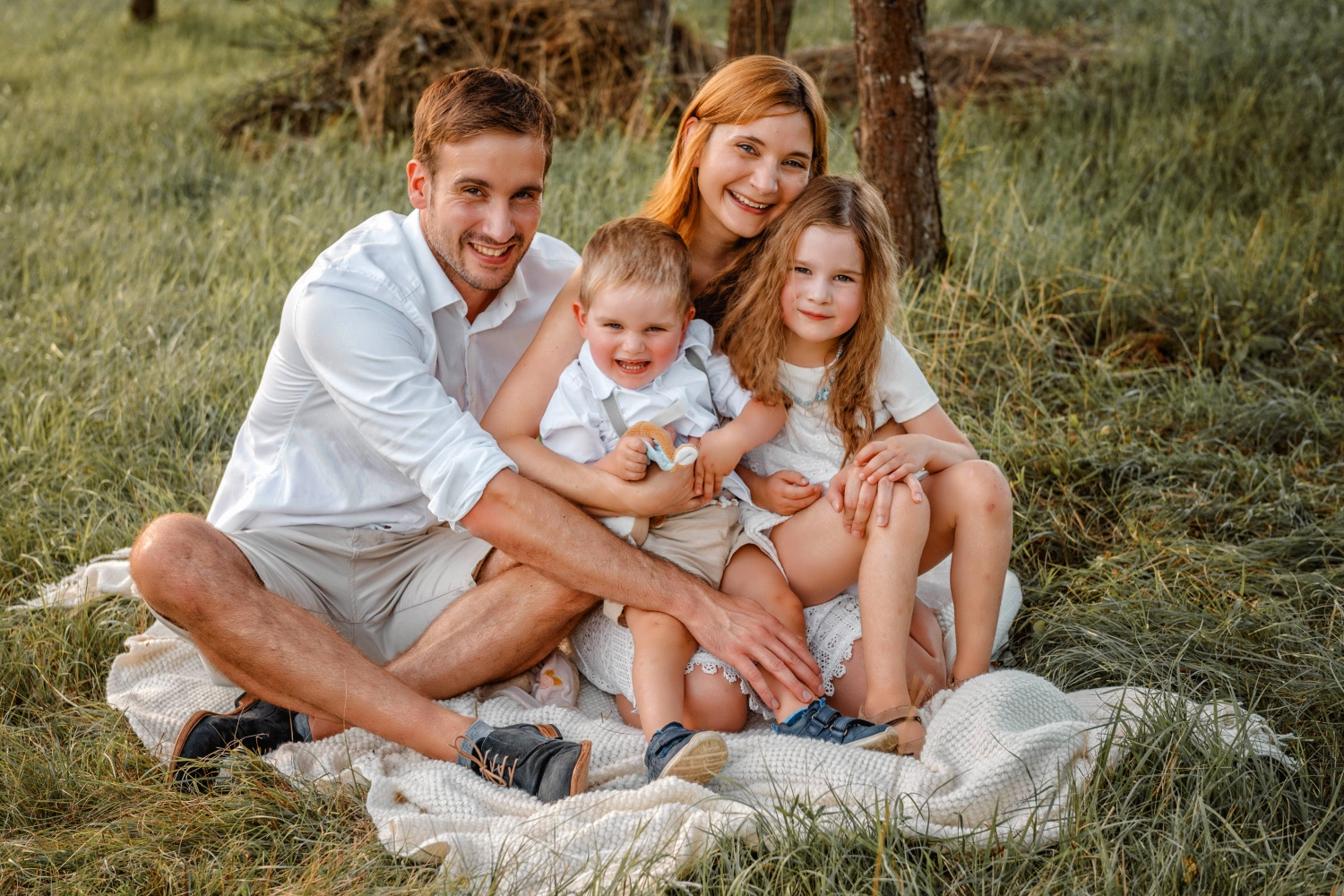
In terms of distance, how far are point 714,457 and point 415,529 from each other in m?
0.90

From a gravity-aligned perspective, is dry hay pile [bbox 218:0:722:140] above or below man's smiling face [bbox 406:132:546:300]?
above

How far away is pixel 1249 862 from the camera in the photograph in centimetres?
211

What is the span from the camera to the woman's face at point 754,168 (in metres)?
2.94

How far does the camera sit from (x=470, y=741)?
2.61 meters

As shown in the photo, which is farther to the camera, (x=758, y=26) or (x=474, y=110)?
(x=758, y=26)

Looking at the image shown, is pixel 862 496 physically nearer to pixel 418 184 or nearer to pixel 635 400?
pixel 635 400

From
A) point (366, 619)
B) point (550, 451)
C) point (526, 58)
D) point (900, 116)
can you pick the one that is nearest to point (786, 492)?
point (550, 451)

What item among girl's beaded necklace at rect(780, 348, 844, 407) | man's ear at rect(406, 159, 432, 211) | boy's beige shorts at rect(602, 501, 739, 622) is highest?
man's ear at rect(406, 159, 432, 211)

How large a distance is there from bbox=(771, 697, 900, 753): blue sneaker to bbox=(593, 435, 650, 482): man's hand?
2.28ft

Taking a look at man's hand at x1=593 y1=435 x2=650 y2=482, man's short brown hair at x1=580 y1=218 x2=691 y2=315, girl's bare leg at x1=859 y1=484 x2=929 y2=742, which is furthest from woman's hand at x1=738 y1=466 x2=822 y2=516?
man's short brown hair at x1=580 y1=218 x2=691 y2=315

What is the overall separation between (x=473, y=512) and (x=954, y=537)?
3.98 feet

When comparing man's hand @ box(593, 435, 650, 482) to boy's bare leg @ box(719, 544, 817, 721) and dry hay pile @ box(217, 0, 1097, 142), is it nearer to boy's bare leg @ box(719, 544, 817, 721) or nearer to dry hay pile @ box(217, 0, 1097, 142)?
boy's bare leg @ box(719, 544, 817, 721)

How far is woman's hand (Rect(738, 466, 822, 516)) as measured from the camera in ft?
9.43

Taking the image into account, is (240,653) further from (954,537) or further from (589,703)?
(954,537)
